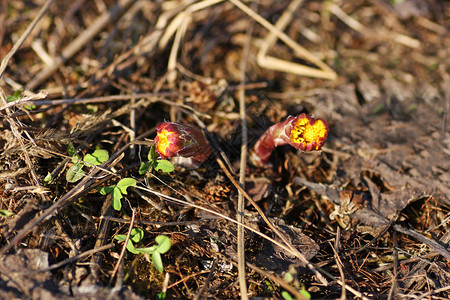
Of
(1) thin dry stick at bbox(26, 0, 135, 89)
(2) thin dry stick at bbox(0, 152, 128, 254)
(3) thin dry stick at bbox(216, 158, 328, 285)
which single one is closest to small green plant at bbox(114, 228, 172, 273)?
(2) thin dry stick at bbox(0, 152, 128, 254)

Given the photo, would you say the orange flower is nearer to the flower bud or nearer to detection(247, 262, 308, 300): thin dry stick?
the flower bud

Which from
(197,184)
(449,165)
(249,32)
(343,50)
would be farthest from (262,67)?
(449,165)

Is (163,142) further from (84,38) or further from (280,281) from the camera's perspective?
(84,38)

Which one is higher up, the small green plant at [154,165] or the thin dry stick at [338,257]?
the small green plant at [154,165]

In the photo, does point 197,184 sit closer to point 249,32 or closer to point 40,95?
point 40,95

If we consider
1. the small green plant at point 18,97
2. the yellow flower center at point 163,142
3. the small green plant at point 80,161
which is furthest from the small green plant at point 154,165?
the small green plant at point 18,97

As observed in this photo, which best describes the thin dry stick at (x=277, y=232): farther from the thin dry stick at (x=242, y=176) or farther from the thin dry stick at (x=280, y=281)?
the thin dry stick at (x=280, y=281)
